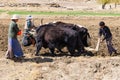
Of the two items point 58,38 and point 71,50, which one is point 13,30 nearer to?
point 58,38

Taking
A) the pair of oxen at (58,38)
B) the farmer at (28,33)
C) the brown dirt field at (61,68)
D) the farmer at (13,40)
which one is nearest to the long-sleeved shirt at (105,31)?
the pair of oxen at (58,38)

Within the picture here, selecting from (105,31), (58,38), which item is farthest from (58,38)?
(105,31)

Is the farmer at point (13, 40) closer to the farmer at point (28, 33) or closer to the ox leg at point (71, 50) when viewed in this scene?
the ox leg at point (71, 50)

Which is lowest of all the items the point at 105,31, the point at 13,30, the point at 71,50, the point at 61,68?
the point at 61,68

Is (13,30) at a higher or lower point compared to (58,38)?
higher

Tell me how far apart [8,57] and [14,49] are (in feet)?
1.14

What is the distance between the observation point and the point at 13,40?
1456 centimetres

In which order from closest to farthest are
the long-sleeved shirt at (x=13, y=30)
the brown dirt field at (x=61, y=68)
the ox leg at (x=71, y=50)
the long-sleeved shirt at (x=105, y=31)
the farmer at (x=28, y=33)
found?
the brown dirt field at (x=61, y=68)
the long-sleeved shirt at (x=13, y=30)
the ox leg at (x=71, y=50)
the long-sleeved shirt at (x=105, y=31)
the farmer at (x=28, y=33)

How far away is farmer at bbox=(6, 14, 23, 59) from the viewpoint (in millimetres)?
14406

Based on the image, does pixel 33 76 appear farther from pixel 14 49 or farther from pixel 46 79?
pixel 14 49

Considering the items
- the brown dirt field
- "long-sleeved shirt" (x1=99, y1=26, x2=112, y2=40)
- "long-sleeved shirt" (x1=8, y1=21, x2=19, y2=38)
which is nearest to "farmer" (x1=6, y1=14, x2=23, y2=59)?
"long-sleeved shirt" (x1=8, y1=21, x2=19, y2=38)

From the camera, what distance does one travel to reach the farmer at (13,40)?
14.4m

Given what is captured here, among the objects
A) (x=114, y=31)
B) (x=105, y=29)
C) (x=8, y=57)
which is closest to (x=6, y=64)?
(x=8, y=57)

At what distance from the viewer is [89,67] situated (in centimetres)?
1398
